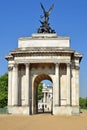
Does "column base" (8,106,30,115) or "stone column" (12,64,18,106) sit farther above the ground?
"stone column" (12,64,18,106)

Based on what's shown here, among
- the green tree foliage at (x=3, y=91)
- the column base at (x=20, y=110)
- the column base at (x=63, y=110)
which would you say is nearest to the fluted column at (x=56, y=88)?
the column base at (x=63, y=110)

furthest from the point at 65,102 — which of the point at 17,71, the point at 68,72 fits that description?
the point at 17,71

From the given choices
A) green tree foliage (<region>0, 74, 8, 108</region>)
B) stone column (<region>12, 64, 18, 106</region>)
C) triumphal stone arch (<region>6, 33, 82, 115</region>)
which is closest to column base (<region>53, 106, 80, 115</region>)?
triumphal stone arch (<region>6, 33, 82, 115</region>)

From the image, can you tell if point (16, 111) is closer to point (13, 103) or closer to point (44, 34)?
point (13, 103)

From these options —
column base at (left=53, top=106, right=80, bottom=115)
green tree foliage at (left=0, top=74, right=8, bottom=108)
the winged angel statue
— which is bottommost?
column base at (left=53, top=106, right=80, bottom=115)

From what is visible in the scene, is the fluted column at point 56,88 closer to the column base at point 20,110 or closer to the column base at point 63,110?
the column base at point 63,110

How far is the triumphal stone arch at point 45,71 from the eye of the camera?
183 feet

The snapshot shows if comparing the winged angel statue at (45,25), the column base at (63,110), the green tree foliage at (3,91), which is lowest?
the column base at (63,110)

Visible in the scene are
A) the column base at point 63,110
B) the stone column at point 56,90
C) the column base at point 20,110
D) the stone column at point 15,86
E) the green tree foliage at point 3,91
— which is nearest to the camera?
the column base at point 63,110

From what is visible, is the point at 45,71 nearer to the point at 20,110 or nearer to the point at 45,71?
the point at 45,71

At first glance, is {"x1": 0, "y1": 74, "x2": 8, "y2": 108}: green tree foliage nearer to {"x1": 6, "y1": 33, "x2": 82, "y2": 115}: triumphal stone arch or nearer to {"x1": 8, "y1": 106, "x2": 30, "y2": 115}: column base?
{"x1": 6, "y1": 33, "x2": 82, "y2": 115}: triumphal stone arch

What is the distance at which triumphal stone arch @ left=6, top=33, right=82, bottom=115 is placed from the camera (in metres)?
55.8

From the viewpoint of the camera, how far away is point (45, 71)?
188 ft

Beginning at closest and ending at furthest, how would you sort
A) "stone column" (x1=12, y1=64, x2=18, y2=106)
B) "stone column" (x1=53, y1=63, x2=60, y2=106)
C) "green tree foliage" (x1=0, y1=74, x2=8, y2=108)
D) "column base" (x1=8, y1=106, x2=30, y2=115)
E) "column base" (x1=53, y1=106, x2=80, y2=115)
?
1. "column base" (x1=53, y1=106, x2=80, y2=115)
2. "column base" (x1=8, y1=106, x2=30, y2=115)
3. "stone column" (x1=53, y1=63, x2=60, y2=106)
4. "stone column" (x1=12, y1=64, x2=18, y2=106)
5. "green tree foliage" (x1=0, y1=74, x2=8, y2=108)
